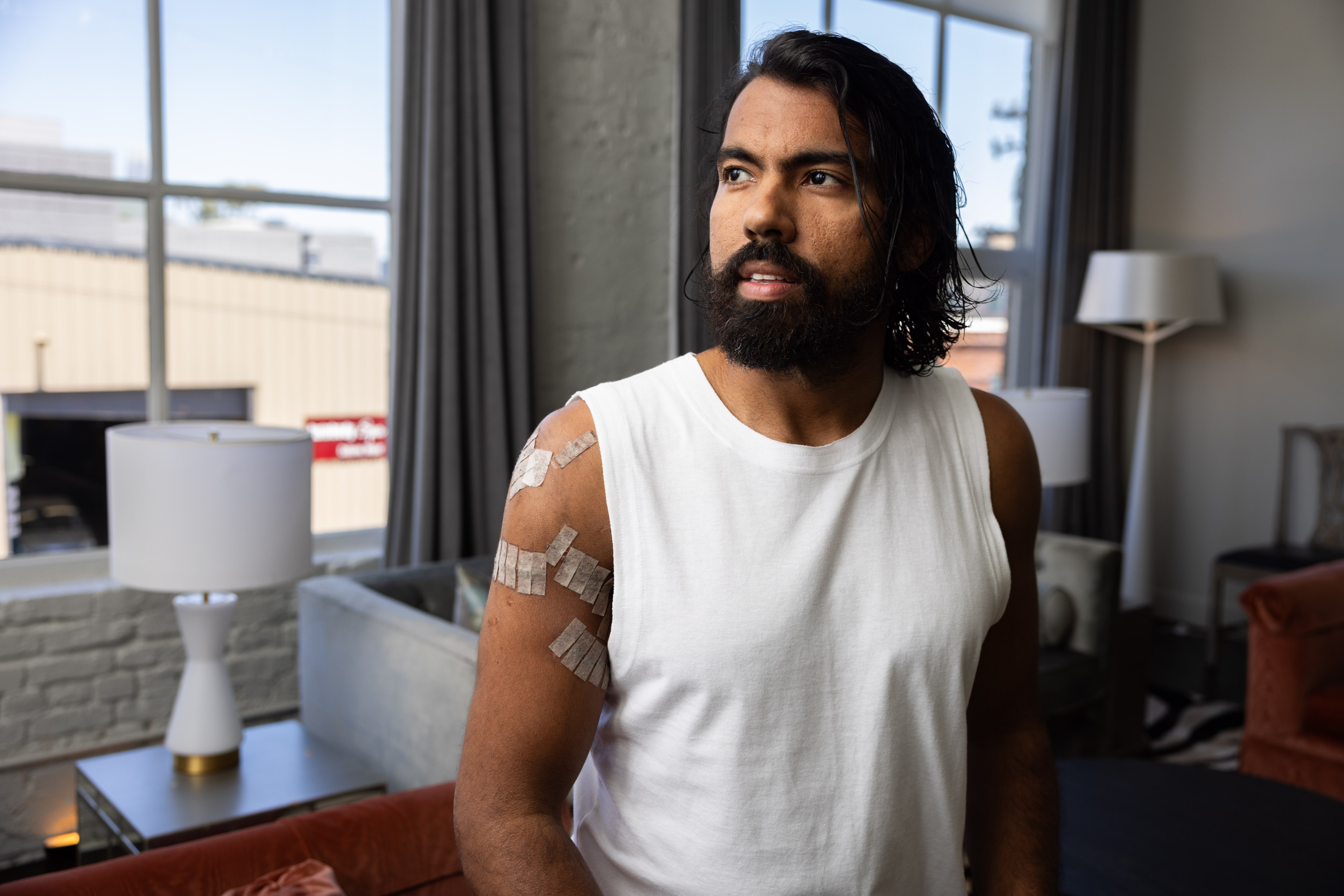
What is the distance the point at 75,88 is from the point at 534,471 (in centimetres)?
247

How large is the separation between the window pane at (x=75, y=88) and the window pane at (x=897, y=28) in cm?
264

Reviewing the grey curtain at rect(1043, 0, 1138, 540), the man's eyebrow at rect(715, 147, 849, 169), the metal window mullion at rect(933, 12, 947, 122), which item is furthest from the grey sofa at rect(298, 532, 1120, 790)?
the metal window mullion at rect(933, 12, 947, 122)

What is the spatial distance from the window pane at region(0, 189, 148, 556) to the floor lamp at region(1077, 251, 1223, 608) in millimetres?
3670

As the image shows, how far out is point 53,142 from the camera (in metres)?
2.67

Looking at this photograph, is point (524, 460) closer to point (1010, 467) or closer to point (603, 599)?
point (603, 599)

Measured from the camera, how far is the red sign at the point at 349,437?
3201mm

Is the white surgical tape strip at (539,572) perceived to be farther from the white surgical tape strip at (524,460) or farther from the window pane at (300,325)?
the window pane at (300,325)

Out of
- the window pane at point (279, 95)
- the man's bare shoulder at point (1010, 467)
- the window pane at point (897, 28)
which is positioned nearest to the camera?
the man's bare shoulder at point (1010, 467)

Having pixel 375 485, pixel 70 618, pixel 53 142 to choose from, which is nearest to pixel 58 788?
pixel 70 618

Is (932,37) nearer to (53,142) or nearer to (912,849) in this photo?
(53,142)

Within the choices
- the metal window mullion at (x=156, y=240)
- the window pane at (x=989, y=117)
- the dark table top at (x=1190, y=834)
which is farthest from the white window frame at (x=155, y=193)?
the window pane at (x=989, y=117)

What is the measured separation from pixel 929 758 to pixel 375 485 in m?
2.66

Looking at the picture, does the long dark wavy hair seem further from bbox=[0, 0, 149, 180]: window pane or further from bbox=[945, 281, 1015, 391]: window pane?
bbox=[945, 281, 1015, 391]: window pane

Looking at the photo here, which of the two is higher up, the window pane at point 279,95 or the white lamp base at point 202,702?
the window pane at point 279,95
